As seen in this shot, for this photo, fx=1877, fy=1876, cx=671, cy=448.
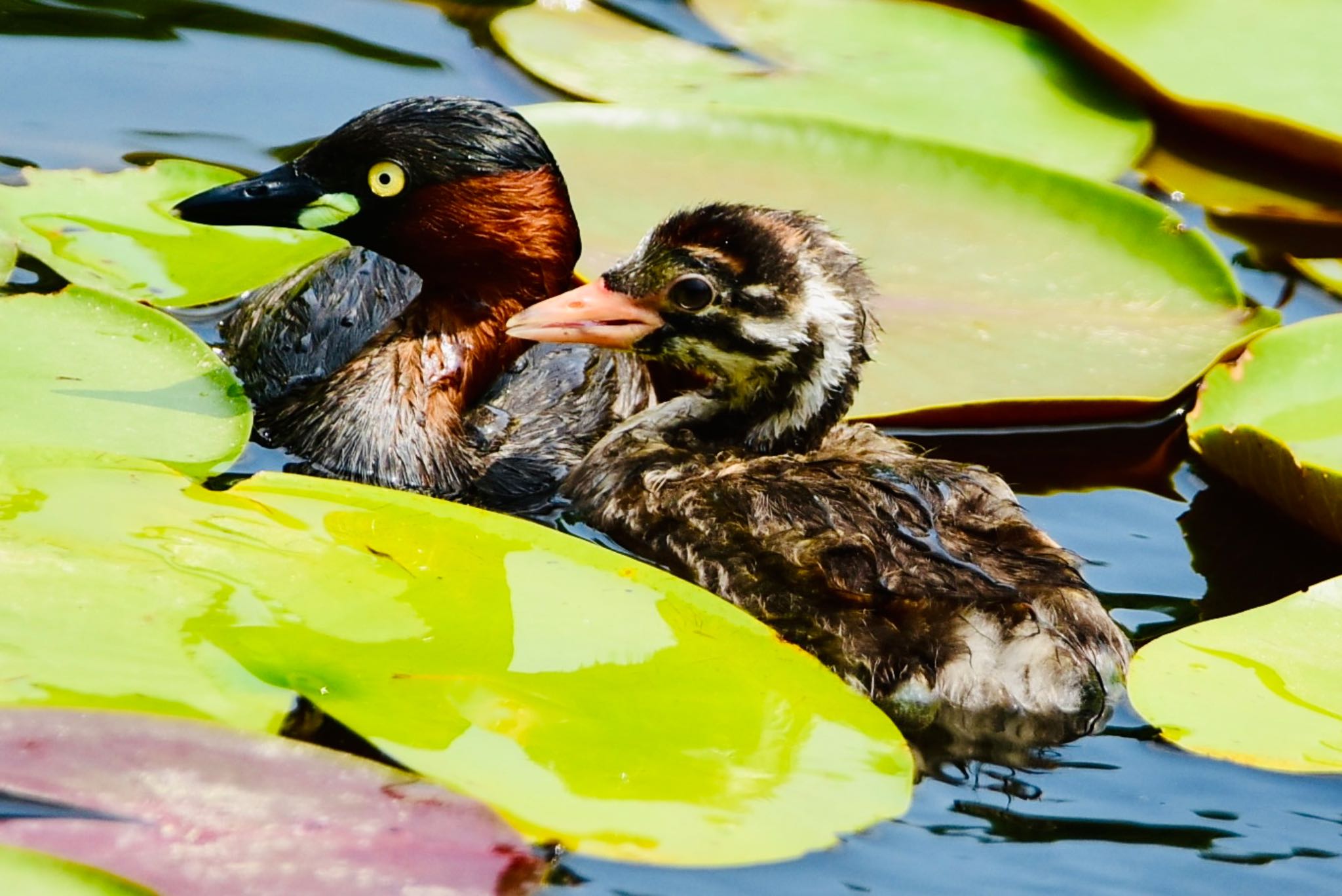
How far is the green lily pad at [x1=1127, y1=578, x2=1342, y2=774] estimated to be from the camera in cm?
378

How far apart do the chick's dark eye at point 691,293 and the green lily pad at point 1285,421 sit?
1415 millimetres

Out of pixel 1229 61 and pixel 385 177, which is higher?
pixel 1229 61

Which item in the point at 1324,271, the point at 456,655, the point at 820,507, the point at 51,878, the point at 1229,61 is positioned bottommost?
the point at 51,878

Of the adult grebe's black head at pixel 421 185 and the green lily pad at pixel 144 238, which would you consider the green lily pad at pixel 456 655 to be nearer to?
the adult grebe's black head at pixel 421 185

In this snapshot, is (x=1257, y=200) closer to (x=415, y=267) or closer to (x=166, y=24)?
(x=415, y=267)

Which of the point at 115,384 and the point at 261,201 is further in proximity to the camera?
the point at 261,201

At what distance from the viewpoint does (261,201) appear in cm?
481

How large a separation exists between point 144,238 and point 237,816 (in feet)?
8.96

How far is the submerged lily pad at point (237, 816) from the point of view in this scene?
2951 millimetres

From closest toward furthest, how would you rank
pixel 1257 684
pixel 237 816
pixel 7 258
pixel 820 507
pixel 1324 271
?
1. pixel 237 816
2. pixel 1257 684
3. pixel 820 507
4. pixel 7 258
5. pixel 1324 271

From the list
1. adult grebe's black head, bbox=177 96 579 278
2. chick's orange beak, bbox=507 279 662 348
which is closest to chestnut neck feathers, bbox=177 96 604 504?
adult grebe's black head, bbox=177 96 579 278

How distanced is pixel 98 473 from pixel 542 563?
0.96 metres

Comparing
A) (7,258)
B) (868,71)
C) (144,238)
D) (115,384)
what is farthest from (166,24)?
(115,384)

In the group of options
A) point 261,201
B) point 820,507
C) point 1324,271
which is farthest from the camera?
point 1324,271
